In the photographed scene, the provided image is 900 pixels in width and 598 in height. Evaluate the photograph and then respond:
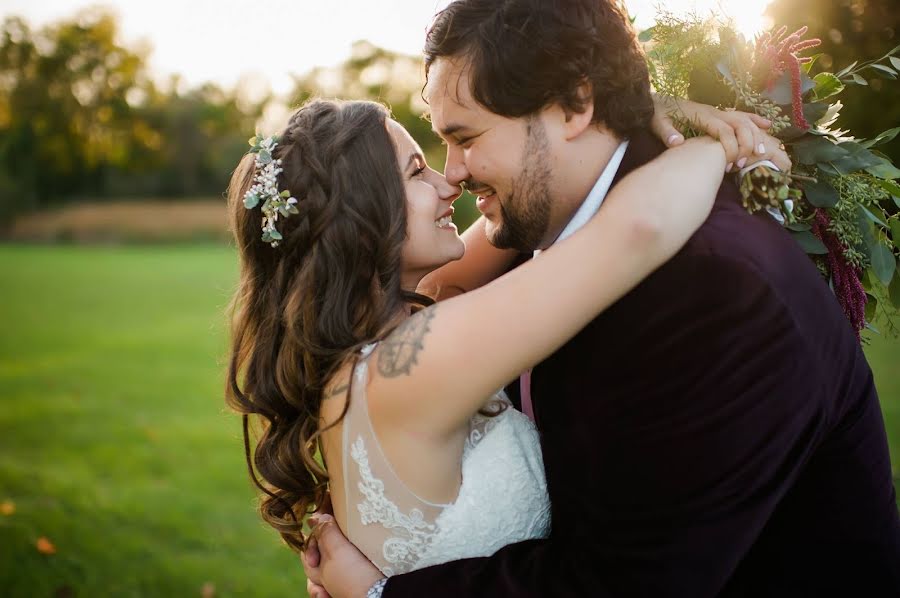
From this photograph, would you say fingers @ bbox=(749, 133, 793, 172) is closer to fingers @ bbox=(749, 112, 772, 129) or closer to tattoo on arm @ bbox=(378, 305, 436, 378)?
fingers @ bbox=(749, 112, 772, 129)

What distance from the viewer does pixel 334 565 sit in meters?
2.77

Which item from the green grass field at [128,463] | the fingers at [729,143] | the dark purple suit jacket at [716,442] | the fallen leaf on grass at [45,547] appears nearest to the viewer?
the dark purple suit jacket at [716,442]

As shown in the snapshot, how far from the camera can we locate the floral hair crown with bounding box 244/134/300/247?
2.88m

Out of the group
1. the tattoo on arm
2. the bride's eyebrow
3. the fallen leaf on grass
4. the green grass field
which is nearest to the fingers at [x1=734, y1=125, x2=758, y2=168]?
the tattoo on arm

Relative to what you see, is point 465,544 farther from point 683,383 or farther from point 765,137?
point 765,137

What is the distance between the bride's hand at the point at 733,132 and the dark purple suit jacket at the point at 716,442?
4.5 inches

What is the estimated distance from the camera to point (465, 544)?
2.68 meters

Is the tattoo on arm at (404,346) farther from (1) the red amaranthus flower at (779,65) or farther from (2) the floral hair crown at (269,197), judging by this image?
(1) the red amaranthus flower at (779,65)

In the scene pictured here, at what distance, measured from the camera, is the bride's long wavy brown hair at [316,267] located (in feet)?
9.45

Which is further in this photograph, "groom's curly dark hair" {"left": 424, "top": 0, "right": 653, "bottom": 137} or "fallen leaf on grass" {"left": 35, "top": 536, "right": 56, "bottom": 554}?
"fallen leaf on grass" {"left": 35, "top": 536, "right": 56, "bottom": 554}

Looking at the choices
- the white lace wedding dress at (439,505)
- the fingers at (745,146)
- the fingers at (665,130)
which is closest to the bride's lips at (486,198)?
the fingers at (665,130)

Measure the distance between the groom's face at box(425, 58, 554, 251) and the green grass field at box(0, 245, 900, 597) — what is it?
4.45 ft

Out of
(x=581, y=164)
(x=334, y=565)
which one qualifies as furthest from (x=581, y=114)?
(x=334, y=565)

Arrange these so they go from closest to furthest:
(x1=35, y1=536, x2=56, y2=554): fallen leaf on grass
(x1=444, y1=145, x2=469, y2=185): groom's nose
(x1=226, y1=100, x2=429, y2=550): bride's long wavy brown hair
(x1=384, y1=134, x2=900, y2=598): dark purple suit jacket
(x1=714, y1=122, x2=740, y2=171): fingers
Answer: (x1=384, y1=134, x2=900, y2=598): dark purple suit jacket
(x1=714, y1=122, x2=740, y2=171): fingers
(x1=226, y1=100, x2=429, y2=550): bride's long wavy brown hair
(x1=444, y1=145, x2=469, y2=185): groom's nose
(x1=35, y1=536, x2=56, y2=554): fallen leaf on grass
